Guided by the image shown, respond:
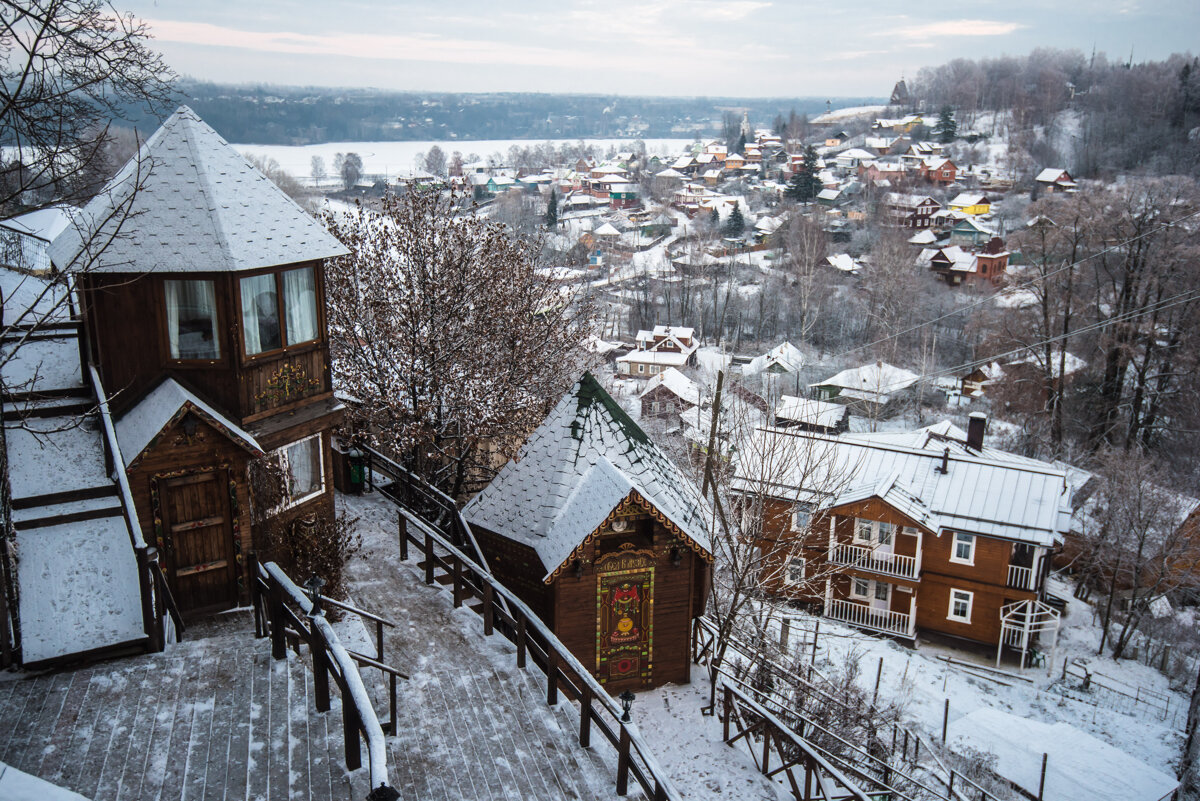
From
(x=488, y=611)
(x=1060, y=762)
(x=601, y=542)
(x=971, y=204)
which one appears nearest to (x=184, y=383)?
(x=488, y=611)

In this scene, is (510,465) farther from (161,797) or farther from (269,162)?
(269,162)

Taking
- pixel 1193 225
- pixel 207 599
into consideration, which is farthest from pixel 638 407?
→ pixel 207 599

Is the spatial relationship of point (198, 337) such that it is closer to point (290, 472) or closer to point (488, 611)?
point (290, 472)

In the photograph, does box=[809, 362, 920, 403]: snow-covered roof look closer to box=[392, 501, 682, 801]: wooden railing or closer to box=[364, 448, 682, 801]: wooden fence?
box=[364, 448, 682, 801]: wooden fence

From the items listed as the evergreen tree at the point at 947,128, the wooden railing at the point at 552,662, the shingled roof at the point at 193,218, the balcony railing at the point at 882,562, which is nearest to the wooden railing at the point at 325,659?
the wooden railing at the point at 552,662

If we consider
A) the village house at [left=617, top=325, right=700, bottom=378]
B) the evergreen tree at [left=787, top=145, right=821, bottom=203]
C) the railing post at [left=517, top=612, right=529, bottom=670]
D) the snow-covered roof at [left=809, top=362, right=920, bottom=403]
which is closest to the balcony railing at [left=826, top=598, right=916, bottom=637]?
the railing post at [left=517, top=612, right=529, bottom=670]

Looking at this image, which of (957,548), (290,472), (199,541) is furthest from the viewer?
(957,548)
